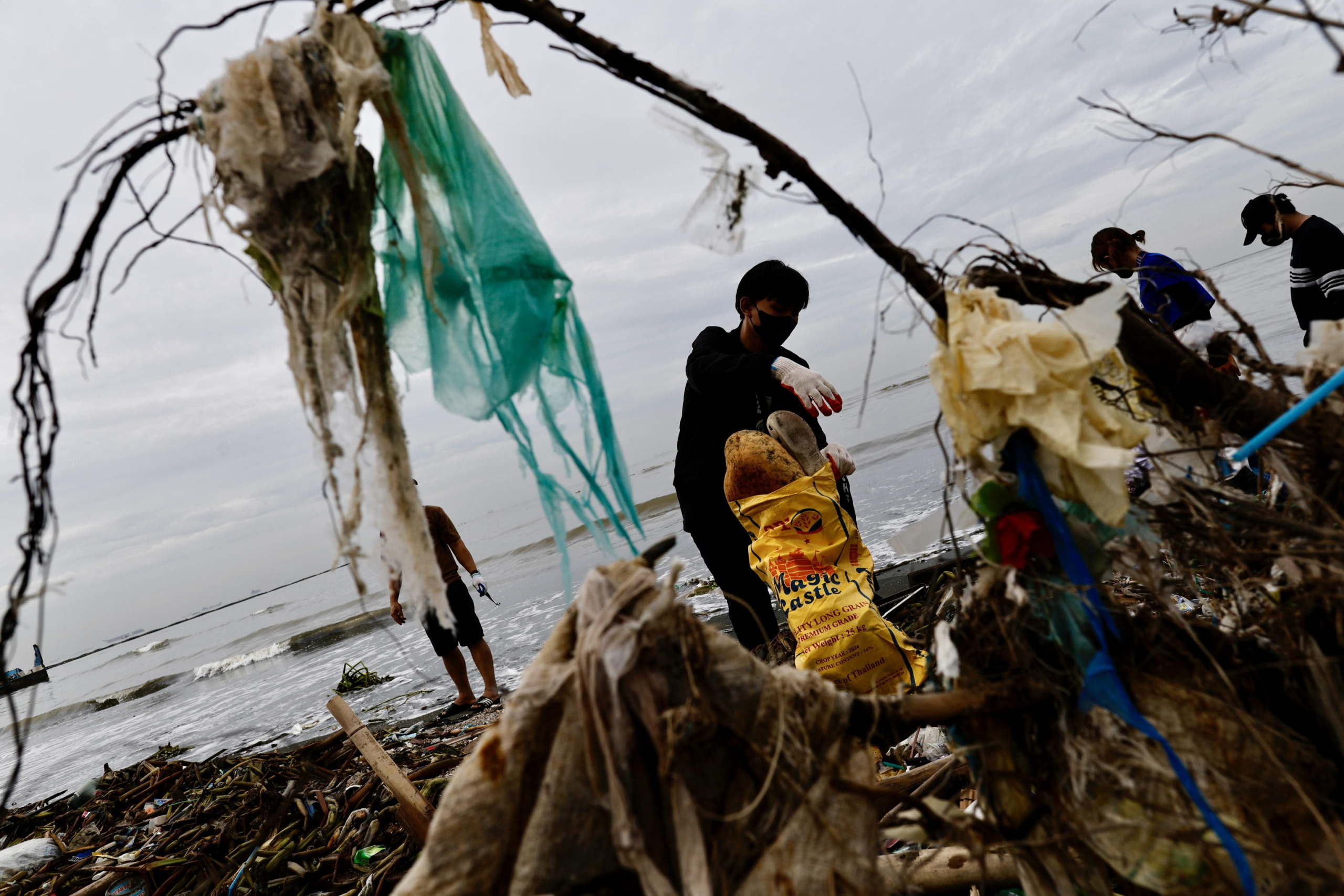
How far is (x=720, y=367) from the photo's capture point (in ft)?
9.13

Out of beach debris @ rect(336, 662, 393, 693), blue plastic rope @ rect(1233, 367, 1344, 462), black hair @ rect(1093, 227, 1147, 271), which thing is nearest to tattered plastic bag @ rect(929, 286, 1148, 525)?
blue plastic rope @ rect(1233, 367, 1344, 462)

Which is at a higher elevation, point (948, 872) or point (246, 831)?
point (948, 872)

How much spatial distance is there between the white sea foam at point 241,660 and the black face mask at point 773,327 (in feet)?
50.8

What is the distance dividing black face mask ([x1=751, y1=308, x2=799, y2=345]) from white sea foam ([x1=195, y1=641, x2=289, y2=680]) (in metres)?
15.5

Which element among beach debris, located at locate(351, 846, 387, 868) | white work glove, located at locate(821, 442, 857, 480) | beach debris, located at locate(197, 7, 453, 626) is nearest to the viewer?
beach debris, located at locate(197, 7, 453, 626)

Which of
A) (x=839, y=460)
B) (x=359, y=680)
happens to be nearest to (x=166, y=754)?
(x=359, y=680)

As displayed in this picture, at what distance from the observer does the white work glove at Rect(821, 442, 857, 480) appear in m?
3.14

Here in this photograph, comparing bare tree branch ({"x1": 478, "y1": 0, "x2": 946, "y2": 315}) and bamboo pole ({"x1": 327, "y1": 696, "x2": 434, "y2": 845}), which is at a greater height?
bare tree branch ({"x1": 478, "y1": 0, "x2": 946, "y2": 315})

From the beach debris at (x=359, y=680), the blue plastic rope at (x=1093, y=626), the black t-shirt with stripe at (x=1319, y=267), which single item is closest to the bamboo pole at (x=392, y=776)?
the blue plastic rope at (x=1093, y=626)

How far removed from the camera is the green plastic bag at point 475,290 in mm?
1488

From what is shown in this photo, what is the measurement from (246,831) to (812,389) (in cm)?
346

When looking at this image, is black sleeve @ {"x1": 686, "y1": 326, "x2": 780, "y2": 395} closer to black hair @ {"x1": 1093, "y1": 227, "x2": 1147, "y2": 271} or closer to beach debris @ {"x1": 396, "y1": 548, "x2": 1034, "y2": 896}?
beach debris @ {"x1": 396, "y1": 548, "x2": 1034, "y2": 896}

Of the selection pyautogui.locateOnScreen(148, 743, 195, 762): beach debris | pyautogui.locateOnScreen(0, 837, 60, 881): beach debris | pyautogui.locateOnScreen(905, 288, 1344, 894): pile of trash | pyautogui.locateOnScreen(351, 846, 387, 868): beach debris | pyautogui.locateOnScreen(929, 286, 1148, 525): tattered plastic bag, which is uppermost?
pyautogui.locateOnScreen(929, 286, 1148, 525): tattered plastic bag

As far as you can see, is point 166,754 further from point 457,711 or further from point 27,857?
point 27,857
